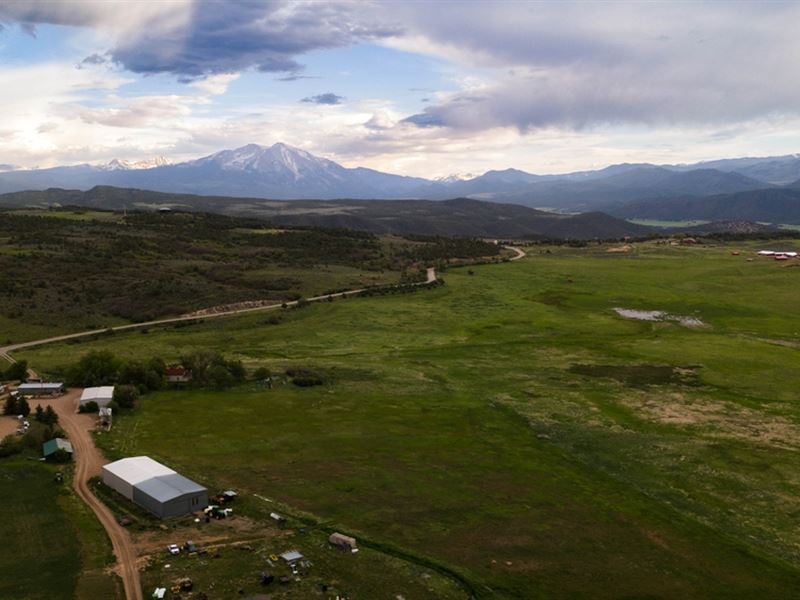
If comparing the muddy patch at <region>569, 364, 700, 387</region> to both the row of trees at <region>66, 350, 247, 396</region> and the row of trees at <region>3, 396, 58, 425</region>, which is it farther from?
the row of trees at <region>3, 396, 58, 425</region>

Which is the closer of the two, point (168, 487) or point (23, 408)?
point (168, 487)

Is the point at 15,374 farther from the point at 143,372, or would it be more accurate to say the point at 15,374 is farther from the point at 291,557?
the point at 291,557

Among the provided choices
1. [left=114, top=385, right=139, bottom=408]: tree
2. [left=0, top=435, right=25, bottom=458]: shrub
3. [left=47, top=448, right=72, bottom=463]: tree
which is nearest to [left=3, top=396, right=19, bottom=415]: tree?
[left=114, top=385, right=139, bottom=408]: tree

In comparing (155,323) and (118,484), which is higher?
(118,484)

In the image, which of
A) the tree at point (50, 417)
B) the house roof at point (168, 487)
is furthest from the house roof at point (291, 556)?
the tree at point (50, 417)

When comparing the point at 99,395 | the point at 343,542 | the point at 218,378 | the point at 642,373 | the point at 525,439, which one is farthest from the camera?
the point at 642,373

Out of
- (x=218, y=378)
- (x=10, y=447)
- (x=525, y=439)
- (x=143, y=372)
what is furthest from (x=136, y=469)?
(x=525, y=439)

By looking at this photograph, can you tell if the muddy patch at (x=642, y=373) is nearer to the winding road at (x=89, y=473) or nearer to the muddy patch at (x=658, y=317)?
the muddy patch at (x=658, y=317)
